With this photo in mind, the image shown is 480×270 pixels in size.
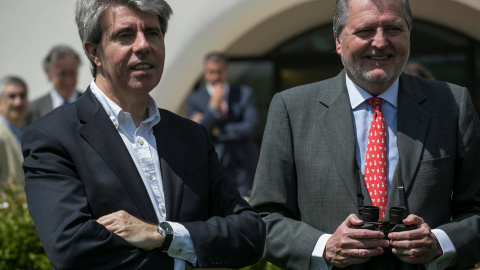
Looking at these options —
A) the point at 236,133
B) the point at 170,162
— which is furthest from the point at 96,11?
the point at 236,133

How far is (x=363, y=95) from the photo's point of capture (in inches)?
143

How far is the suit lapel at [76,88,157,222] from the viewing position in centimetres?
318

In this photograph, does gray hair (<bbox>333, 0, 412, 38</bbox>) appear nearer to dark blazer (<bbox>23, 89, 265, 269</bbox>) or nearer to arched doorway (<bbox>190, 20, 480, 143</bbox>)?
dark blazer (<bbox>23, 89, 265, 269</bbox>)

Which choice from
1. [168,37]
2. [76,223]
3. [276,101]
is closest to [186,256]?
[76,223]

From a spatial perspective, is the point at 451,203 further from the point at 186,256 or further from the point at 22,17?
the point at 22,17

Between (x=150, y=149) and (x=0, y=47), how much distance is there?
760cm

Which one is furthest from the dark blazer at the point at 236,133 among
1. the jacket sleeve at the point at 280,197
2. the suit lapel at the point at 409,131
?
the suit lapel at the point at 409,131

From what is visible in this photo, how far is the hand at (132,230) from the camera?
306cm

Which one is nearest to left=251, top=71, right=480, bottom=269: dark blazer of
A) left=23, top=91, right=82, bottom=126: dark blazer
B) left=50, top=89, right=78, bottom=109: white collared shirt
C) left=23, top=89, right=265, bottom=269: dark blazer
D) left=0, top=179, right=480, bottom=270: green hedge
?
left=23, top=89, right=265, bottom=269: dark blazer

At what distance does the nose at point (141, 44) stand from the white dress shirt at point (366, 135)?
97 centimetres

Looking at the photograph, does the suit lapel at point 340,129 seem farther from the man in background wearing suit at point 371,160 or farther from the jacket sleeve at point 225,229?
the jacket sleeve at point 225,229

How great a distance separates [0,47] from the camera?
1038 cm

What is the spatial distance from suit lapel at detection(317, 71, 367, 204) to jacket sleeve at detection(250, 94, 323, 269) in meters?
0.17

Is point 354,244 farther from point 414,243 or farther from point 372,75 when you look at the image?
point 372,75
